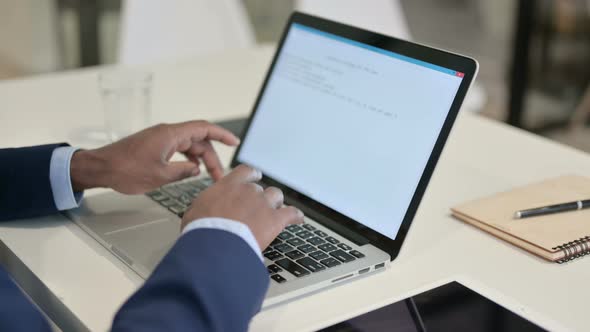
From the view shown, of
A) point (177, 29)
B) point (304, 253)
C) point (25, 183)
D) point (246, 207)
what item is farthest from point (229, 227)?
point (177, 29)

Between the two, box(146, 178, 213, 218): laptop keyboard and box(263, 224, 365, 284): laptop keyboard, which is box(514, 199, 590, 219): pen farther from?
box(146, 178, 213, 218): laptop keyboard

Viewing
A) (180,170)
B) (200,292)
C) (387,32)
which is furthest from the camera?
(387,32)

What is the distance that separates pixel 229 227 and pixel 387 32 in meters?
1.75

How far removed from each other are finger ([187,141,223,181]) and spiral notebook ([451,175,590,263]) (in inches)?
13.2

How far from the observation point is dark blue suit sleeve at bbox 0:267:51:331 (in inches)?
32.6

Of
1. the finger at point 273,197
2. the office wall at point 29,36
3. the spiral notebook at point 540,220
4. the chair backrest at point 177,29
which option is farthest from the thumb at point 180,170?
the office wall at point 29,36

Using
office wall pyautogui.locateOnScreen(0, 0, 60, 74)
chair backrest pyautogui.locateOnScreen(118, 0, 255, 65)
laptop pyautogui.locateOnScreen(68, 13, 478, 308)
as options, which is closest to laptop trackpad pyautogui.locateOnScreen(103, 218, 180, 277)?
laptop pyautogui.locateOnScreen(68, 13, 478, 308)

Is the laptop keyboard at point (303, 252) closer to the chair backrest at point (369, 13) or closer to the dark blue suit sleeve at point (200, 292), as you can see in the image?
the dark blue suit sleeve at point (200, 292)

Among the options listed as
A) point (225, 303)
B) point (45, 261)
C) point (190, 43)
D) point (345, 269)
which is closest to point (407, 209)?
point (345, 269)

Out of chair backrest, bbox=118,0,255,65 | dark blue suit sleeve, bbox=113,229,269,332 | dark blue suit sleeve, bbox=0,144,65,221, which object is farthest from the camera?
chair backrest, bbox=118,0,255,65

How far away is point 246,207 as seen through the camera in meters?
0.81

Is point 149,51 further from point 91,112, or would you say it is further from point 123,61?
point 91,112

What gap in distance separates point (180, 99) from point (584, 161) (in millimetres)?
775

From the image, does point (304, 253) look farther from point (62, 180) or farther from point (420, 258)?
point (62, 180)
